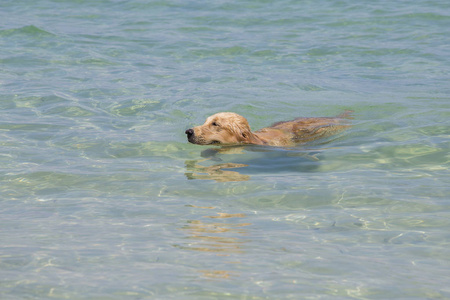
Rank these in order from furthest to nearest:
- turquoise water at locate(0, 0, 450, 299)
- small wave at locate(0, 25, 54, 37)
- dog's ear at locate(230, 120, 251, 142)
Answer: small wave at locate(0, 25, 54, 37)
dog's ear at locate(230, 120, 251, 142)
turquoise water at locate(0, 0, 450, 299)

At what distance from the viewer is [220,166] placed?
7.58 meters

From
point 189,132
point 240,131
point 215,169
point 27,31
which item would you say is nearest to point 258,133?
point 240,131

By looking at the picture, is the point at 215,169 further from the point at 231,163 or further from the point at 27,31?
the point at 27,31

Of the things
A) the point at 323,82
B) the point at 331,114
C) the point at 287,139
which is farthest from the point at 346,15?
the point at 287,139

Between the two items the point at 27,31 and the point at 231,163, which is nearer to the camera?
the point at 231,163

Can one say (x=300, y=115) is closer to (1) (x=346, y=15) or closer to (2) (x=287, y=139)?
(2) (x=287, y=139)

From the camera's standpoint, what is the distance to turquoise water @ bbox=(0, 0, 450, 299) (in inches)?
171

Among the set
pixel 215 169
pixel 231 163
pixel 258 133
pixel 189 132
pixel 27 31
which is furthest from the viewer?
pixel 27 31

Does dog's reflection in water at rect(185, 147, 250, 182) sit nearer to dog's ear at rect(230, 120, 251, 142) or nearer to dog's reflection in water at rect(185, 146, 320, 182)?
dog's reflection in water at rect(185, 146, 320, 182)

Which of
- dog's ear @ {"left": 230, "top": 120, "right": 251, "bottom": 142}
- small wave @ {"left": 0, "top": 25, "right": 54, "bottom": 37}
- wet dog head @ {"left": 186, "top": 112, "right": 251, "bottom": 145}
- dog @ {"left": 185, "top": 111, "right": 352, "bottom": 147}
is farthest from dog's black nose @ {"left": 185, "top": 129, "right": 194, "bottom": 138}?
small wave @ {"left": 0, "top": 25, "right": 54, "bottom": 37}

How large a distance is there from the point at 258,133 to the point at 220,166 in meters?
1.58

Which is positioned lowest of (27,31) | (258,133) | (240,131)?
(258,133)

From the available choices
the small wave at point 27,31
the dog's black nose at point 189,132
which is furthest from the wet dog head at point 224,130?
the small wave at point 27,31

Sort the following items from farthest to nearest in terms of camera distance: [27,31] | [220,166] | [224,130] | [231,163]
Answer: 1. [27,31]
2. [224,130]
3. [231,163]
4. [220,166]
